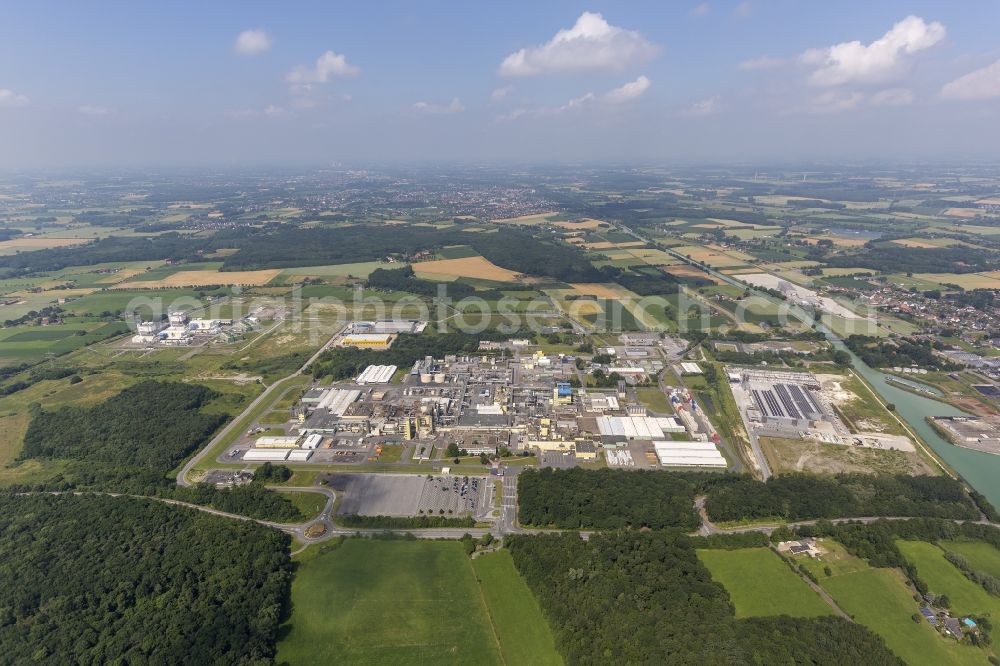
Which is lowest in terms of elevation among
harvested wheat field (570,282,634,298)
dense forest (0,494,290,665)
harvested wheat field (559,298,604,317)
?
dense forest (0,494,290,665)

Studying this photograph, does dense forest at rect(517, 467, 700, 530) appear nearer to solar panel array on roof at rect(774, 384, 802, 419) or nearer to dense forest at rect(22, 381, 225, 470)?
solar panel array on roof at rect(774, 384, 802, 419)

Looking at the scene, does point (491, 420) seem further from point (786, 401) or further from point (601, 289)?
point (601, 289)

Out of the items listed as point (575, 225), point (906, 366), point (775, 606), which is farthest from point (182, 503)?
point (575, 225)

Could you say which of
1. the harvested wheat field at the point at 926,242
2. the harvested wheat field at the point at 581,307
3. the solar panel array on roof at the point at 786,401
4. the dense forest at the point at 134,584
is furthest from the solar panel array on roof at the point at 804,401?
the harvested wheat field at the point at 926,242

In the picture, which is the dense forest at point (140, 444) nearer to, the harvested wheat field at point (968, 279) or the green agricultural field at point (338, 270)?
the green agricultural field at point (338, 270)

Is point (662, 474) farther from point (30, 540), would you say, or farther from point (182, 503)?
point (30, 540)

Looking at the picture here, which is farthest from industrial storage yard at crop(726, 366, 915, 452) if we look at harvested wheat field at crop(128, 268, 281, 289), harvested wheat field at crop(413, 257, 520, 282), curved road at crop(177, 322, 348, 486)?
harvested wheat field at crop(128, 268, 281, 289)
